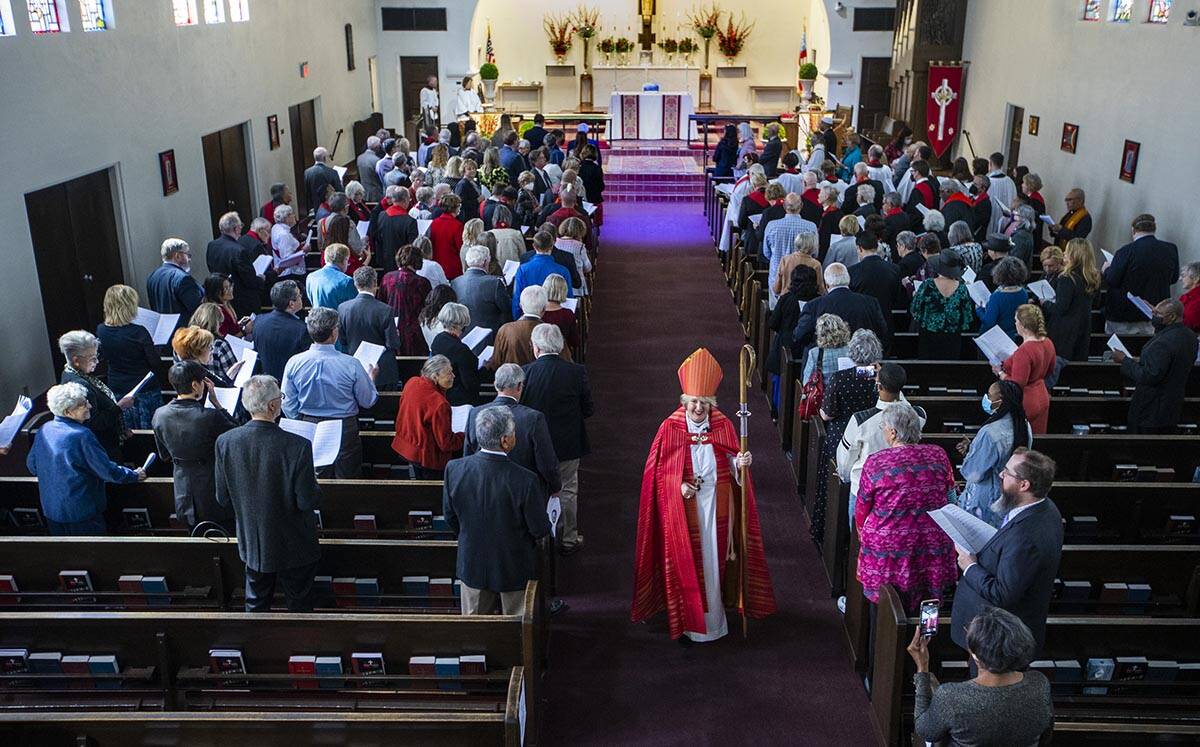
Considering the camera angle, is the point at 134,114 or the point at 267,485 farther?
the point at 134,114

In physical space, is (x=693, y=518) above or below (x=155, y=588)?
above

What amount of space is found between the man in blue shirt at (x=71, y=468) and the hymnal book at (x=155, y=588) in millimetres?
589

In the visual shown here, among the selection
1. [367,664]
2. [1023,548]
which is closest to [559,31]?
[367,664]

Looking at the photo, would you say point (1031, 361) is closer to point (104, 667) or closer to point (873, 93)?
point (104, 667)

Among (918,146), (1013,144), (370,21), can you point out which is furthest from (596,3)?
(918,146)

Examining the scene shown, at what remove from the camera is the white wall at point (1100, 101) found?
10891 millimetres

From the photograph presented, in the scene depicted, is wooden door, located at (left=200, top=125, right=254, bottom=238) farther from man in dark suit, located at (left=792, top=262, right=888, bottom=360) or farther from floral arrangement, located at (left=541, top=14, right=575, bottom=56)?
floral arrangement, located at (left=541, top=14, right=575, bottom=56)

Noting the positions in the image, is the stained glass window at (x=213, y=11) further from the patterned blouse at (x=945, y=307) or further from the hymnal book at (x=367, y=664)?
the hymnal book at (x=367, y=664)

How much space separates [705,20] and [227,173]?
14.4m

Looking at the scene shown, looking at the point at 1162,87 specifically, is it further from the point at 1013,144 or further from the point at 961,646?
the point at 961,646

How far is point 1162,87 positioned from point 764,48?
14855 millimetres

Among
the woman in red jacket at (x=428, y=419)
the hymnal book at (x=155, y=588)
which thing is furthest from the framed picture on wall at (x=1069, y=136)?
the hymnal book at (x=155, y=588)

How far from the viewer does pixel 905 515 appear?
4.86 m

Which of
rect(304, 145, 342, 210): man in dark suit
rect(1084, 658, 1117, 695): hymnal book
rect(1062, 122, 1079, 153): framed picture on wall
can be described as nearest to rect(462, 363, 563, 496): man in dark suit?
rect(1084, 658, 1117, 695): hymnal book
